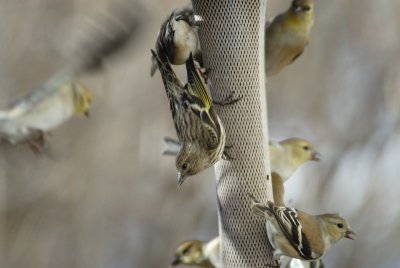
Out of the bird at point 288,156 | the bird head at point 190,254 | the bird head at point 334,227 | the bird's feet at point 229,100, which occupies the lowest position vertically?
the bird head at point 190,254

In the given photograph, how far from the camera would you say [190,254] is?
14.0 ft

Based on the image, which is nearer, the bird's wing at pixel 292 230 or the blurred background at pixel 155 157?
the bird's wing at pixel 292 230

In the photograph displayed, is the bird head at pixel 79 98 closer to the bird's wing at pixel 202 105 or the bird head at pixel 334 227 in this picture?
the bird's wing at pixel 202 105

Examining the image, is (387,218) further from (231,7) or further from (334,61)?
(231,7)

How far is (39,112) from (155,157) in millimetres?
2543

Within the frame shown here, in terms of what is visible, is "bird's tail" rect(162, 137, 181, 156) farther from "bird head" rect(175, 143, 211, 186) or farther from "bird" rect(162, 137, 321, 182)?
"bird head" rect(175, 143, 211, 186)

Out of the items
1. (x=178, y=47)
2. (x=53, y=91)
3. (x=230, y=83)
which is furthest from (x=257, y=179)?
(x=53, y=91)

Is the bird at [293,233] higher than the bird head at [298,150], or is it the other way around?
the bird head at [298,150]

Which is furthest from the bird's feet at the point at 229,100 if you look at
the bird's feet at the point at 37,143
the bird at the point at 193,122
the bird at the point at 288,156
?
the bird's feet at the point at 37,143

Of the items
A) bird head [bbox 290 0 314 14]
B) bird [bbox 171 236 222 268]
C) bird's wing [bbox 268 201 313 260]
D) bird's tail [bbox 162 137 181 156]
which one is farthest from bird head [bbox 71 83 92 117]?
bird's wing [bbox 268 201 313 260]

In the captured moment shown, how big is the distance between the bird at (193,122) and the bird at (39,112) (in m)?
1.17

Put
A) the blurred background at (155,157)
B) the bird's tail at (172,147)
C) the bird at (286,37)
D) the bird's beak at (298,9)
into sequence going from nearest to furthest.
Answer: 1. the bird at (286,37)
2. the bird's beak at (298,9)
3. the bird's tail at (172,147)
4. the blurred background at (155,157)

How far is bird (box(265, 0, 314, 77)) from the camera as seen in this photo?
3.94 meters

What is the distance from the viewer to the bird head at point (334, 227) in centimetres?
344
